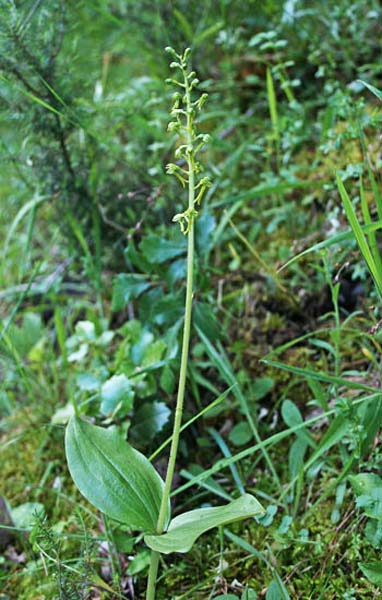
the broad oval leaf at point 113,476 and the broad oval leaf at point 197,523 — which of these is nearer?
the broad oval leaf at point 197,523

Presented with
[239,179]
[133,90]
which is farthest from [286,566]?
[133,90]

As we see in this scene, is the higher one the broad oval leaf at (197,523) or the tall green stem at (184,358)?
the tall green stem at (184,358)

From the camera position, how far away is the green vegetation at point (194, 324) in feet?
4.33

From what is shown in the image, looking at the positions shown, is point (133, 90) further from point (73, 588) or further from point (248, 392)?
point (73, 588)

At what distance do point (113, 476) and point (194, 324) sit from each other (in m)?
0.57

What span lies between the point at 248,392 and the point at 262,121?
1345 mm

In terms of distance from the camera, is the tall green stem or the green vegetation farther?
the green vegetation

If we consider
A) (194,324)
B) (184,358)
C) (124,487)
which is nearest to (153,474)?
(124,487)

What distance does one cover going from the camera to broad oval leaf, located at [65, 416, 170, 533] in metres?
1.25

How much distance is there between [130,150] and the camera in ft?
7.90

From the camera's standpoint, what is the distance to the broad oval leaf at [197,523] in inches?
43.6

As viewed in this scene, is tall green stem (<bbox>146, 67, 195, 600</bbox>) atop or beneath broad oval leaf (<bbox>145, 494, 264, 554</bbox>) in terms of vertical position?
atop

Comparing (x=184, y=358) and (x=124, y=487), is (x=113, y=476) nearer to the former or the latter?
(x=124, y=487)

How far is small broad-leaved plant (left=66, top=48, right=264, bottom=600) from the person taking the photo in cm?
118
